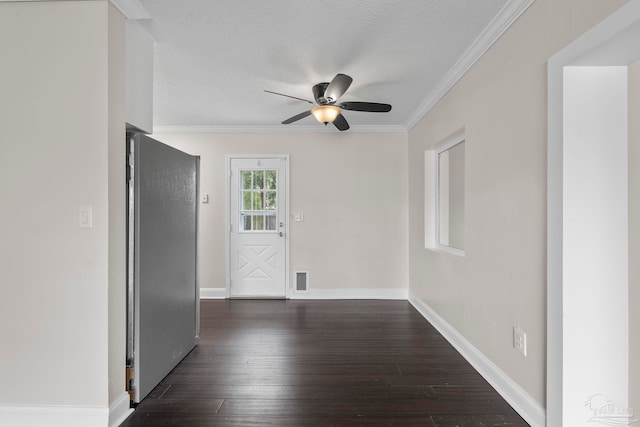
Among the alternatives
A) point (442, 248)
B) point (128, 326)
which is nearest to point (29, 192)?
point (128, 326)

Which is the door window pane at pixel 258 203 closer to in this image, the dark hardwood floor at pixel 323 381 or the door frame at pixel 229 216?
the door frame at pixel 229 216

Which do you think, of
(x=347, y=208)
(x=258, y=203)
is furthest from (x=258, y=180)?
(x=347, y=208)

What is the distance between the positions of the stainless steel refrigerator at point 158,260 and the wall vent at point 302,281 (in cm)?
179

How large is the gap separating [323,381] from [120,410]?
126cm

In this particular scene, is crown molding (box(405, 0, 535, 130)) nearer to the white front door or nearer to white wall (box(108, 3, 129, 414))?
the white front door

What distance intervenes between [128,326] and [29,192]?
3.17ft

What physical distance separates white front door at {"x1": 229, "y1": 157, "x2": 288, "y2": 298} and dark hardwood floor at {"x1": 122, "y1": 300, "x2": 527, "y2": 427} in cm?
101

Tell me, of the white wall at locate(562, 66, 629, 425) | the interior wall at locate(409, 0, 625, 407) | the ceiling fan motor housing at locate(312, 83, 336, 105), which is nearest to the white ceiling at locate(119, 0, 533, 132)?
the ceiling fan motor housing at locate(312, 83, 336, 105)

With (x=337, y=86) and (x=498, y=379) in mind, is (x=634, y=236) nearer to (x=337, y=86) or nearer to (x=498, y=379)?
(x=498, y=379)

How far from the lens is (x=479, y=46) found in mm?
2205

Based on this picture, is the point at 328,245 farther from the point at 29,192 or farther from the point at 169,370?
the point at 29,192

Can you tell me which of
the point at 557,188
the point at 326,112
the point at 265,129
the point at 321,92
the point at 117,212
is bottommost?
the point at 117,212

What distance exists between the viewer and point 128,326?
195 centimetres

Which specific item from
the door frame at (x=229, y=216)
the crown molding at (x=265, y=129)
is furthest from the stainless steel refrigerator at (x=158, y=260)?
the crown molding at (x=265, y=129)
